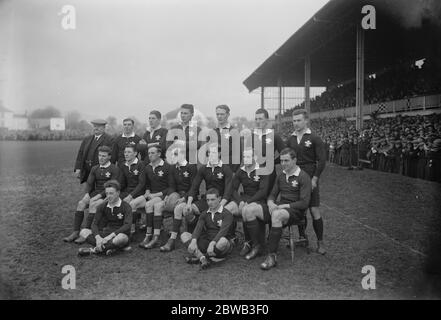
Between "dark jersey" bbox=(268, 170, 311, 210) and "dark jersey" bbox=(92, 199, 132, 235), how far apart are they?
199 centimetres

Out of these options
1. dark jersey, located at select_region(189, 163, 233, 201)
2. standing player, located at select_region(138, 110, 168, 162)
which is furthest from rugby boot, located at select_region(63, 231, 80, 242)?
dark jersey, located at select_region(189, 163, 233, 201)

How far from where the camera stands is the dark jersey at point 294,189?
15.0 ft

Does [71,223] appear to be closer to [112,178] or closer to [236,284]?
[112,178]

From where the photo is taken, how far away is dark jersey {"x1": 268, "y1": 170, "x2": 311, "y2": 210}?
4.57m

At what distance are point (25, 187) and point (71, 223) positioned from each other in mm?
5752

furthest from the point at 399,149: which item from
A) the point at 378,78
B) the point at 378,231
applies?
the point at 378,78

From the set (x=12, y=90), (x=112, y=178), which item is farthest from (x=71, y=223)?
(x=12, y=90)

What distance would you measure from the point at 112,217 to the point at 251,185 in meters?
2.02

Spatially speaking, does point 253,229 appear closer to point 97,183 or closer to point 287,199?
point 287,199

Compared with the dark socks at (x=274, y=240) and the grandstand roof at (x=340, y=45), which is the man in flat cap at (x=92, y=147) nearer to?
the dark socks at (x=274, y=240)

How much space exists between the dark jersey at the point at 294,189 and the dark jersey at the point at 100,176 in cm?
246

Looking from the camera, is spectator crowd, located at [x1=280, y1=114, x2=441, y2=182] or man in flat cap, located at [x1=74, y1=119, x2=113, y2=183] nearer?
man in flat cap, located at [x1=74, y1=119, x2=113, y2=183]

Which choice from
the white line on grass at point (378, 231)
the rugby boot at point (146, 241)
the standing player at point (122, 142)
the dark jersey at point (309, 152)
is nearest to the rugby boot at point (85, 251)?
the rugby boot at point (146, 241)

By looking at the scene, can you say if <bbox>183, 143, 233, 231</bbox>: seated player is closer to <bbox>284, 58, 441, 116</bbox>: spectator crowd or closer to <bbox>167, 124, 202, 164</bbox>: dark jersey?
<bbox>167, 124, 202, 164</bbox>: dark jersey
